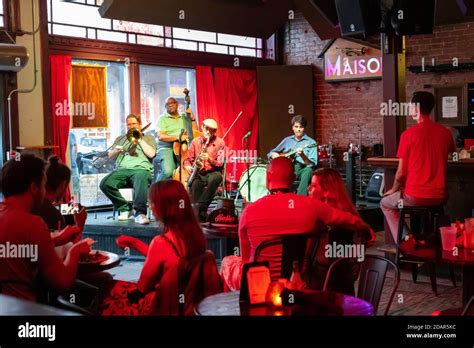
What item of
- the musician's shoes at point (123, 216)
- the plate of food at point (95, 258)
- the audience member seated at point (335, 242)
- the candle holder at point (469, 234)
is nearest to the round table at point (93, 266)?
the plate of food at point (95, 258)

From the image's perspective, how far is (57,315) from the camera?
1.67 m

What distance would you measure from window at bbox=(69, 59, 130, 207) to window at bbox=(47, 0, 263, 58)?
42 cm

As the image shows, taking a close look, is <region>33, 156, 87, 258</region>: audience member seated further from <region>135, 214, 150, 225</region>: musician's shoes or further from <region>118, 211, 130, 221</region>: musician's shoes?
<region>118, 211, 130, 221</region>: musician's shoes

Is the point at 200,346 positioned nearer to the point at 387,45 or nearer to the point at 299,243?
the point at 299,243

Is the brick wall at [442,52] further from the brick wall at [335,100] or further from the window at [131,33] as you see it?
the window at [131,33]

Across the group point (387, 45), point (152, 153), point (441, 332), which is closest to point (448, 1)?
point (387, 45)

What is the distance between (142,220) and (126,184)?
0.62 metres

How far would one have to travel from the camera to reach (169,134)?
859cm

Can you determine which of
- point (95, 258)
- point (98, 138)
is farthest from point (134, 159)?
point (95, 258)

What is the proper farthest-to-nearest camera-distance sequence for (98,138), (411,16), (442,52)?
(442,52), (98,138), (411,16)

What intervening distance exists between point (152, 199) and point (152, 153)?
4931 mm

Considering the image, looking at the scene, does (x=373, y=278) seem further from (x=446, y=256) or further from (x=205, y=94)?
(x=205, y=94)

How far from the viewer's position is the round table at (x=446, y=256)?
361 cm

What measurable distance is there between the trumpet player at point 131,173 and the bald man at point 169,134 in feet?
1.33
